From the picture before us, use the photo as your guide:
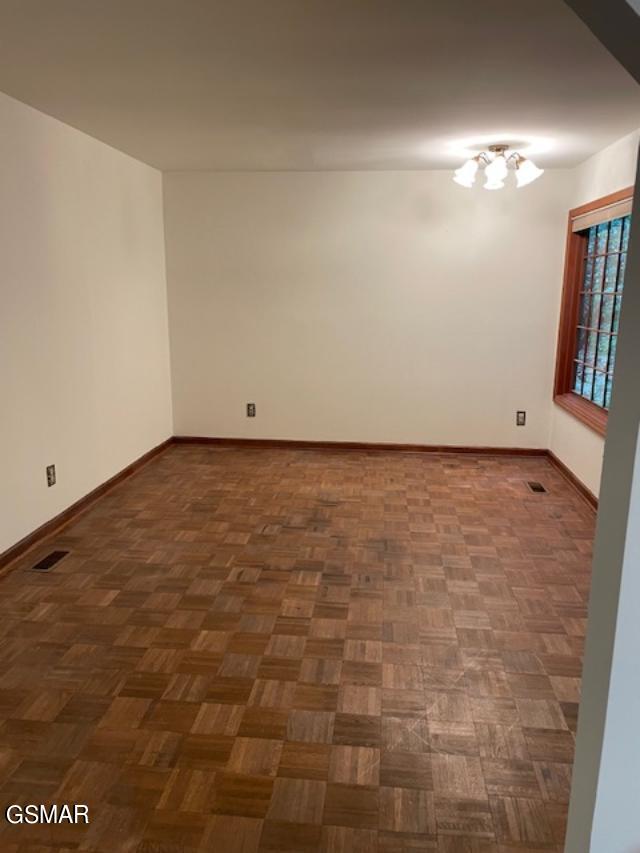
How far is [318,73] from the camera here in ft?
7.91

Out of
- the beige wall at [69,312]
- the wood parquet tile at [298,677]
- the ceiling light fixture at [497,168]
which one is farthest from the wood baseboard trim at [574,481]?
the beige wall at [69,312]

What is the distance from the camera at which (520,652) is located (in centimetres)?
230

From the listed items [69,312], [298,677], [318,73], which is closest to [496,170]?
[318,73]

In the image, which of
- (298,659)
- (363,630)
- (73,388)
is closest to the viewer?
(298,659)

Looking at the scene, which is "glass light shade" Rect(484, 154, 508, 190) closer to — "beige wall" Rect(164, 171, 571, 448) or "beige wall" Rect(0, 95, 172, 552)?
"beige wall" Rect(164, 171, 571, 448)

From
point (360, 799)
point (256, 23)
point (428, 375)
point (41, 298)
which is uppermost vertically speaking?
point (256, 23)

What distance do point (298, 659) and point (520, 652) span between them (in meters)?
0.81

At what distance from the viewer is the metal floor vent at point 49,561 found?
2.92 m

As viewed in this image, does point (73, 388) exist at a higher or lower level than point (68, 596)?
higher

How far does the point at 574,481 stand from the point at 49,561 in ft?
10.5

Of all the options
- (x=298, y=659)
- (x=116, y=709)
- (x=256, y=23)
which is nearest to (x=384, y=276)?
(x=256, y=23)

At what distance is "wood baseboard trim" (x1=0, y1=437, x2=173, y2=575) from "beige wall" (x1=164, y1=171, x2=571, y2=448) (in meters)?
Result: 0.98

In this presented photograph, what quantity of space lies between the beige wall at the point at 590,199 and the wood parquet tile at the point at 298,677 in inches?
14.0

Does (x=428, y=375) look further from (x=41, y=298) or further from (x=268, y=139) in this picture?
(x=41, y=298)
